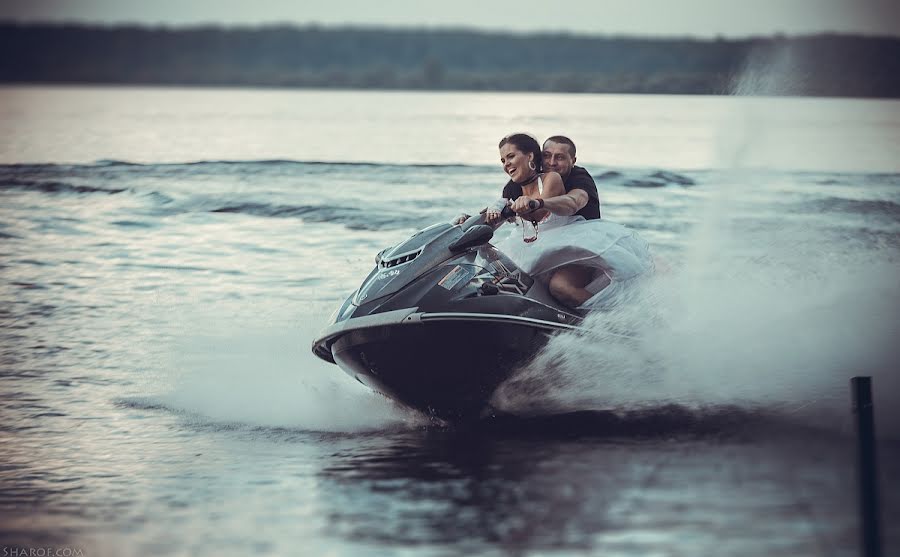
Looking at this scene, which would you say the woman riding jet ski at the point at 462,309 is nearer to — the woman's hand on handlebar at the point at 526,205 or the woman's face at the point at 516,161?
the woman's hand on handlebar at the point at 526,205

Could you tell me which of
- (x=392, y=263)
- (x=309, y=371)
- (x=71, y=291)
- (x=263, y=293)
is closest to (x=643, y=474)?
(x=392, y=263)

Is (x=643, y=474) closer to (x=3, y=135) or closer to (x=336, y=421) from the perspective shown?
(x=336, y=421)

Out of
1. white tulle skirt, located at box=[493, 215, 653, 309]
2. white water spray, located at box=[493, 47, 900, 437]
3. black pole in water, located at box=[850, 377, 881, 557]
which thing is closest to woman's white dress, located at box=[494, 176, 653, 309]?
white tulle skirt, located at box=[493, 215, 653, 309]

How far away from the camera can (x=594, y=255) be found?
690 cm

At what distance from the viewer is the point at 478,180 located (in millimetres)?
19078

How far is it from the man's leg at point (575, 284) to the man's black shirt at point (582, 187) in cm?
34

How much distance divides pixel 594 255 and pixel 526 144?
68cm

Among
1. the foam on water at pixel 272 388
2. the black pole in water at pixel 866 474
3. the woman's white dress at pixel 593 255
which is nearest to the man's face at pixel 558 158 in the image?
the woman's white dress at pixel 593 255

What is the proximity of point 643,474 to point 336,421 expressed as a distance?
209 centimetres

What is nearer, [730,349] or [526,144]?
[526,144]

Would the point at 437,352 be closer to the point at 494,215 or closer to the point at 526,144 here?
the point at 494,215

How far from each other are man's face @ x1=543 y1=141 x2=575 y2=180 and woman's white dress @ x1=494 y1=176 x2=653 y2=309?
27 cm

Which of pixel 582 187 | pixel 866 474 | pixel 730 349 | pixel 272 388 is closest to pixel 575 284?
pixel 582 187

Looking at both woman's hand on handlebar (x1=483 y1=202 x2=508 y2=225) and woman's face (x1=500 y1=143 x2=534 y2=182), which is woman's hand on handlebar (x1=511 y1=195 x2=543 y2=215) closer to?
woman's hand on handlebar (x1=483 y1=202 x2=508 y2=225)
